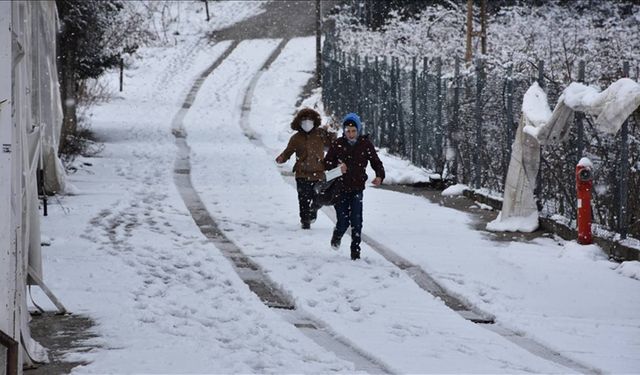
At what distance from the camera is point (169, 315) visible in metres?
8.39

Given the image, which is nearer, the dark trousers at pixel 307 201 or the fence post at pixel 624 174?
the fence post at pixel 624 174

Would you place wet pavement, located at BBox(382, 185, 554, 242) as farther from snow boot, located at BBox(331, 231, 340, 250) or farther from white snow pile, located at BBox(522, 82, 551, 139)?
snow boot, located at BBox(331, 231, 340, 250)

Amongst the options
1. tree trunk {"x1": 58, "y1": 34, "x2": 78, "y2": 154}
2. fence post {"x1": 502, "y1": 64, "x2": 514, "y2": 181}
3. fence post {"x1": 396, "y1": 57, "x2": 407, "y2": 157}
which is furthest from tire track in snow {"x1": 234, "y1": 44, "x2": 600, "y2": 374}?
tree trunk {"x1": 58, "y1": 34, "x2": 78, "y2": 154}

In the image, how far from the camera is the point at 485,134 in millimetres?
16344

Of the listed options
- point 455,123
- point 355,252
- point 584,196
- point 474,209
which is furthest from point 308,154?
point 455,123

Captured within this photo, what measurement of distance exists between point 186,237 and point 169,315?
419 cm

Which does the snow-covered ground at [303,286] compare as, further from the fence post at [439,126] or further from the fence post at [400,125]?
the fence post at [400,125]

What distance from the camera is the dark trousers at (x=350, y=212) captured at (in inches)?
449

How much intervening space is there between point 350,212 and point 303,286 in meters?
2.02

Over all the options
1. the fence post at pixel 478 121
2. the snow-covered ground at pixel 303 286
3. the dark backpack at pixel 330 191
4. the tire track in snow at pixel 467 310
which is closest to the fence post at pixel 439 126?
the snow-covered ground at pixel 303 286

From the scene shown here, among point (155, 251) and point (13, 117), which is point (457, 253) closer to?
point (155, 251)

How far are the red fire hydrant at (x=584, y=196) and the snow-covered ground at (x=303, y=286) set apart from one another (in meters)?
0.32

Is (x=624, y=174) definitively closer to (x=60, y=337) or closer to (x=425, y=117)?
(x=60, y=337)

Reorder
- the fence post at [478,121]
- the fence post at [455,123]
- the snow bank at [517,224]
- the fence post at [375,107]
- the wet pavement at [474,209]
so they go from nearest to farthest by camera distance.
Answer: the wet pavement at [474,209] < the snow bank at [517,224] < the fence post at [478,121] < the fence post at [455,123] < the fence post at [375,107]
